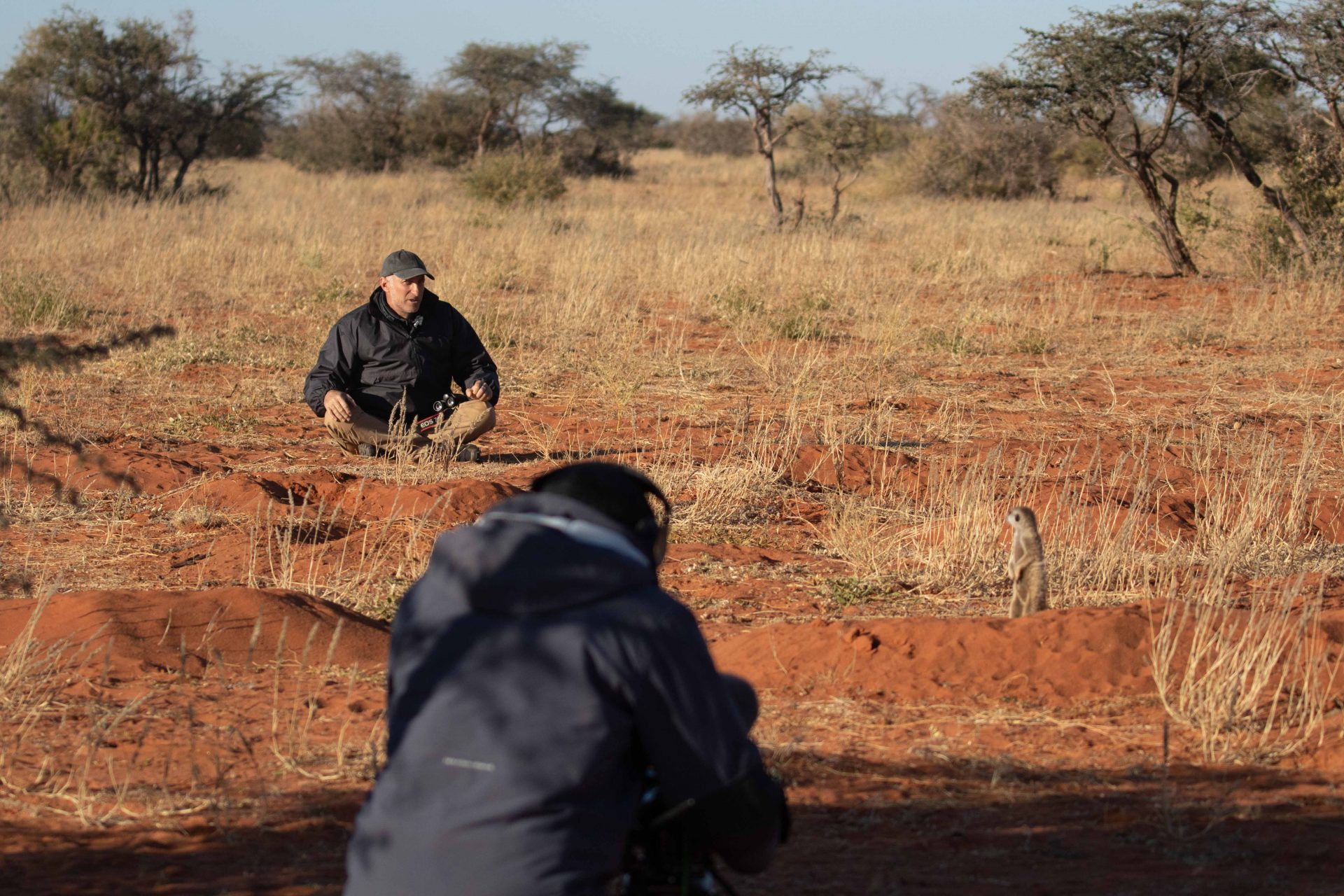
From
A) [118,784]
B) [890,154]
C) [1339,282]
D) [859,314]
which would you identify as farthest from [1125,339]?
[890,154]

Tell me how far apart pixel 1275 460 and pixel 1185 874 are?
4.82 metres

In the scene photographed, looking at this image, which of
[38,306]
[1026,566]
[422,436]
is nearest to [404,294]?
[422,436]

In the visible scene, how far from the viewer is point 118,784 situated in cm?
346

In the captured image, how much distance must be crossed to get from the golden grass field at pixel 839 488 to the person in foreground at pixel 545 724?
1016mm

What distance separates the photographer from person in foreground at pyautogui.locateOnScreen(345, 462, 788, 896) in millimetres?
1968

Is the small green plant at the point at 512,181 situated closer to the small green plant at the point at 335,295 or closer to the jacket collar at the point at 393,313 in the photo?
the small green plant at the point at 335,295

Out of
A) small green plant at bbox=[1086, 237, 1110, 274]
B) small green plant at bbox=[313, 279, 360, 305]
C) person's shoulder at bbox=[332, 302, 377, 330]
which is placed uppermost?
small green plant at bbox=[1086, 237, 1110, 274]

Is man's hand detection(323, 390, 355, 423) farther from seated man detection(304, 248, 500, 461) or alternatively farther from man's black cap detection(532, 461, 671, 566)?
man's black cap detection(532, 461, 671, 566)

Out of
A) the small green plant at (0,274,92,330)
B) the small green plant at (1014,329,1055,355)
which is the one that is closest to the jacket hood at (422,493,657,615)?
the small green plant at (1014,329,1055,355)

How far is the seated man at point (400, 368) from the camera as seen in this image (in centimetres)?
729

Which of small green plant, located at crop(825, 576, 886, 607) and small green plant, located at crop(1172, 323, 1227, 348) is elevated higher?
small green plant, located at crop(1172, 323, 1227, 348)

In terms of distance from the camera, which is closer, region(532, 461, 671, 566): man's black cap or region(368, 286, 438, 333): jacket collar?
region(532, 461, 671, 566): man's black cap

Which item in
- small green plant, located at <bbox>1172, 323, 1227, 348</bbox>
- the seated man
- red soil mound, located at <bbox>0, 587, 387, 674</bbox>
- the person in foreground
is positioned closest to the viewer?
the person in foreground

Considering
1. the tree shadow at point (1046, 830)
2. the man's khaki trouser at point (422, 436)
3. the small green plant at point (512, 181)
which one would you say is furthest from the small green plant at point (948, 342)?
the small green plant at point (512, 181)
